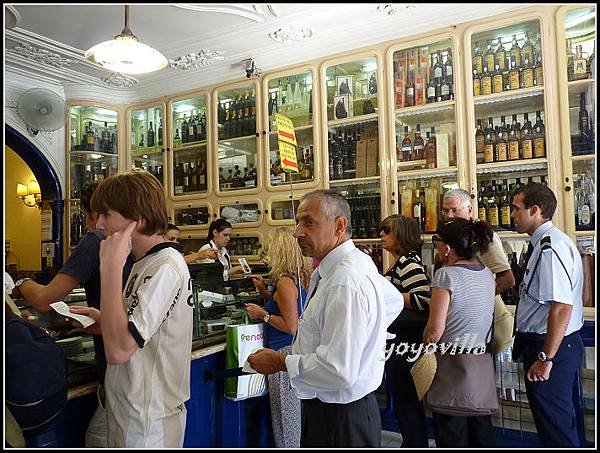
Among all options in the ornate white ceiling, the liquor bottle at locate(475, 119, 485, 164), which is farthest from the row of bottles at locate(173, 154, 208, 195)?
the liquor bottle at locate(475, 119, 485, 164)

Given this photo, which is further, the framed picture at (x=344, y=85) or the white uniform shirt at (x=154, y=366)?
the framed picture at (x=344, y=85)

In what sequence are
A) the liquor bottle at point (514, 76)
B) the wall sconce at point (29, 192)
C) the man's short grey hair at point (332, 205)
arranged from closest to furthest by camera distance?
the man's short grey hair at point (332, 205), the liquor bottle at point (514, 76), the wall sconce at point (29, 192)

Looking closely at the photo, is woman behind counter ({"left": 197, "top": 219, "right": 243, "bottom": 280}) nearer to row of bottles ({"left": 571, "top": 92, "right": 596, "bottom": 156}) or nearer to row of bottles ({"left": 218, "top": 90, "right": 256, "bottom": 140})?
row of bottles ({"left": 218, "top": 90, "right": 256, "bottom": 140})

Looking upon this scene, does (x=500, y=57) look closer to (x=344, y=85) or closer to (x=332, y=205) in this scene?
(x=344, y=85)

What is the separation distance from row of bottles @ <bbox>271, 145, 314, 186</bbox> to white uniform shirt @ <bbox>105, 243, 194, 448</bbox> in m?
2.85

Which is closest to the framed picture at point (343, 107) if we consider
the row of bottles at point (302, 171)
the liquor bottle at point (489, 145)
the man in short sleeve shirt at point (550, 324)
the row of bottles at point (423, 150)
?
the row of bottles at point (302, 171)

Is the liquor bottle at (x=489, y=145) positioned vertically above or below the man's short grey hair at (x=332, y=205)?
above

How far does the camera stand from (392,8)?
11.5 ft

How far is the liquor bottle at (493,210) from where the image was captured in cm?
336

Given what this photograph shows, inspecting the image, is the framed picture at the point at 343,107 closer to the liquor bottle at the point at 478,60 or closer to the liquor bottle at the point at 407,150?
the liquor bottle at the point at 407,150

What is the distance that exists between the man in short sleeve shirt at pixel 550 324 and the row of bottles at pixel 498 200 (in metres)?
0.97

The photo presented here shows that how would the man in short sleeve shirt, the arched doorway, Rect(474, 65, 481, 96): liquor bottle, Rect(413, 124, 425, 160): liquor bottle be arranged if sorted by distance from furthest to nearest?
the arched doorway, Rect(413, 124, 425, 160): liquor bottle, Rect(474, 65, 481, 96): liquor bottle, the man in short sleeve shirt

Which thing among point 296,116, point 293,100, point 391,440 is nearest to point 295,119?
point 296,116

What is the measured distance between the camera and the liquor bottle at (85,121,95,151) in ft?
17.0
